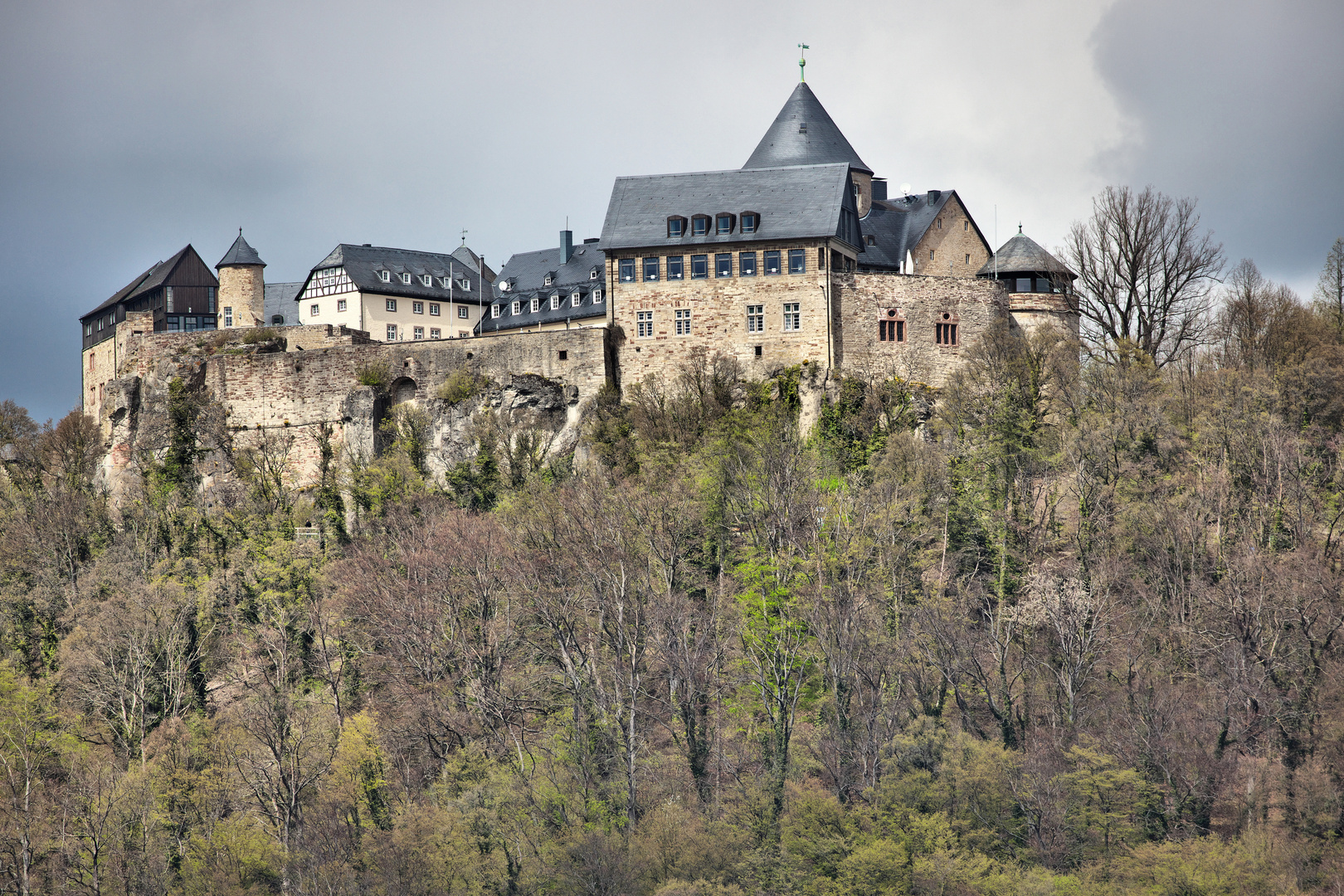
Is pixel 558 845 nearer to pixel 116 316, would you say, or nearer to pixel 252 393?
pixel 252 393

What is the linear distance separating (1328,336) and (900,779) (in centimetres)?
2240

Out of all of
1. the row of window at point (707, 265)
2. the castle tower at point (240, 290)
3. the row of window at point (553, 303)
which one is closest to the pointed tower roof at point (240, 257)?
the castle tower at point (240, 290)

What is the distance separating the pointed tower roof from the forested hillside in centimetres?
2210

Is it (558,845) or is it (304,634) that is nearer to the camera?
(558,845)

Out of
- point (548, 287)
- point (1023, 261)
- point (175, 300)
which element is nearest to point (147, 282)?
point (175, 300)

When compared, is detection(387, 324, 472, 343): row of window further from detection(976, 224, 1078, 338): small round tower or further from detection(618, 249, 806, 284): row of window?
detection(976, 224, 1078, 338): small round tower

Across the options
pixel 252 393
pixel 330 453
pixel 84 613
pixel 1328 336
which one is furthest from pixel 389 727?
pixel 1328 336

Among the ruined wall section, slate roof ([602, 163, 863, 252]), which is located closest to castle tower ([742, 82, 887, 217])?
slate roof ([602, 163, 863, 252])

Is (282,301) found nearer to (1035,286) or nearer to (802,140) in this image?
(802,140)

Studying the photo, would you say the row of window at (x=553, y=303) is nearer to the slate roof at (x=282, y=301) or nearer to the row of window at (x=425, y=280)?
the row of window at (x=425, y=280)

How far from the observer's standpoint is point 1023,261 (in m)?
59.7

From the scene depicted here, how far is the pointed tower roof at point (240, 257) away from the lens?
74.8 meters

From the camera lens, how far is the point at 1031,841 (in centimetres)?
3984

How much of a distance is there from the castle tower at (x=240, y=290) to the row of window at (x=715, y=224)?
24.8 metres
